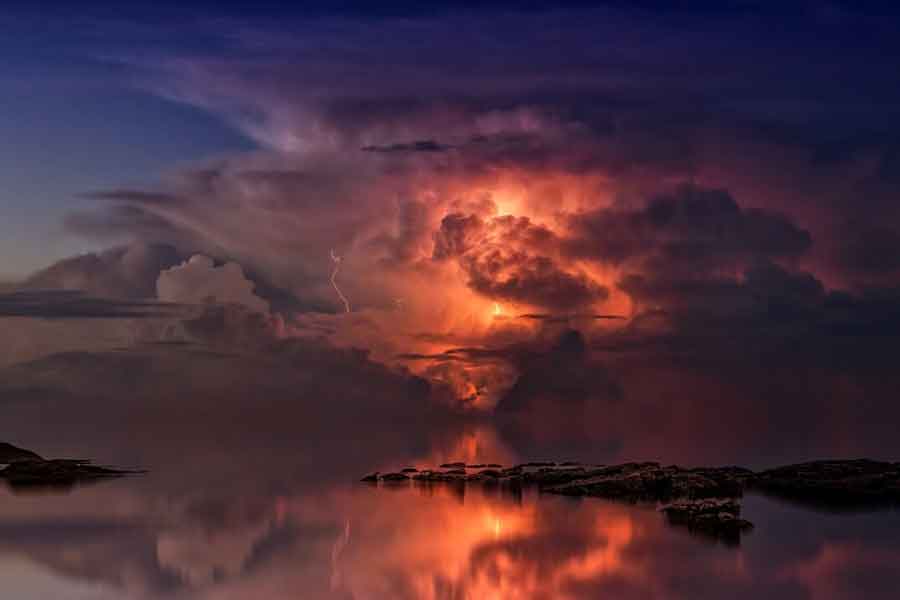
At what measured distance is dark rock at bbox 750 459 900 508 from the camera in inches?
2736

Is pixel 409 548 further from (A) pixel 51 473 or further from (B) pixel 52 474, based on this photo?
(A) pixel 51 473

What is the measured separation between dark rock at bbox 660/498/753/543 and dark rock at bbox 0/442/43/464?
227ft

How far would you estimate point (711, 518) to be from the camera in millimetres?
55625

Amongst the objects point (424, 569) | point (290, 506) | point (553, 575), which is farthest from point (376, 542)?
point (290, 506)

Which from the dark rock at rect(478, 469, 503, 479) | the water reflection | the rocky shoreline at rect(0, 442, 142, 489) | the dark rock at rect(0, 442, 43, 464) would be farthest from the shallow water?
the dark rock at rect(0, 442, 43, 464)

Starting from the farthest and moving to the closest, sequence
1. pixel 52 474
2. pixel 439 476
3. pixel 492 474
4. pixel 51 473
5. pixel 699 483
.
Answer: pixel 492 474, pixel 439 476, pixel 51 473, pixel 52 474, pixel 699 483

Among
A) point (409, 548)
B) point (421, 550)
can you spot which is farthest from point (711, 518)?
point (409, 548)

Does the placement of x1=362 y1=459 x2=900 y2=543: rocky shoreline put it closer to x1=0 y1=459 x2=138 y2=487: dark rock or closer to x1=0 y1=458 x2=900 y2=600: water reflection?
x1=0 y1=458 x2=900 y2=600: water reflection

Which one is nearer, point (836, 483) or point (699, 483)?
point (699, 483)

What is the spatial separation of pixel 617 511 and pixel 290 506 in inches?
831

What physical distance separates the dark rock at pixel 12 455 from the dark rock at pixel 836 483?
70.8 m

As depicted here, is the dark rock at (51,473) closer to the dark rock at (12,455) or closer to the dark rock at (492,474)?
the dark rock at (12,455)

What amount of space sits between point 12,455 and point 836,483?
78.8 m

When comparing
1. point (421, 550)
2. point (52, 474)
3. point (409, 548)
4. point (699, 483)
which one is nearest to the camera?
point (421, 550)
